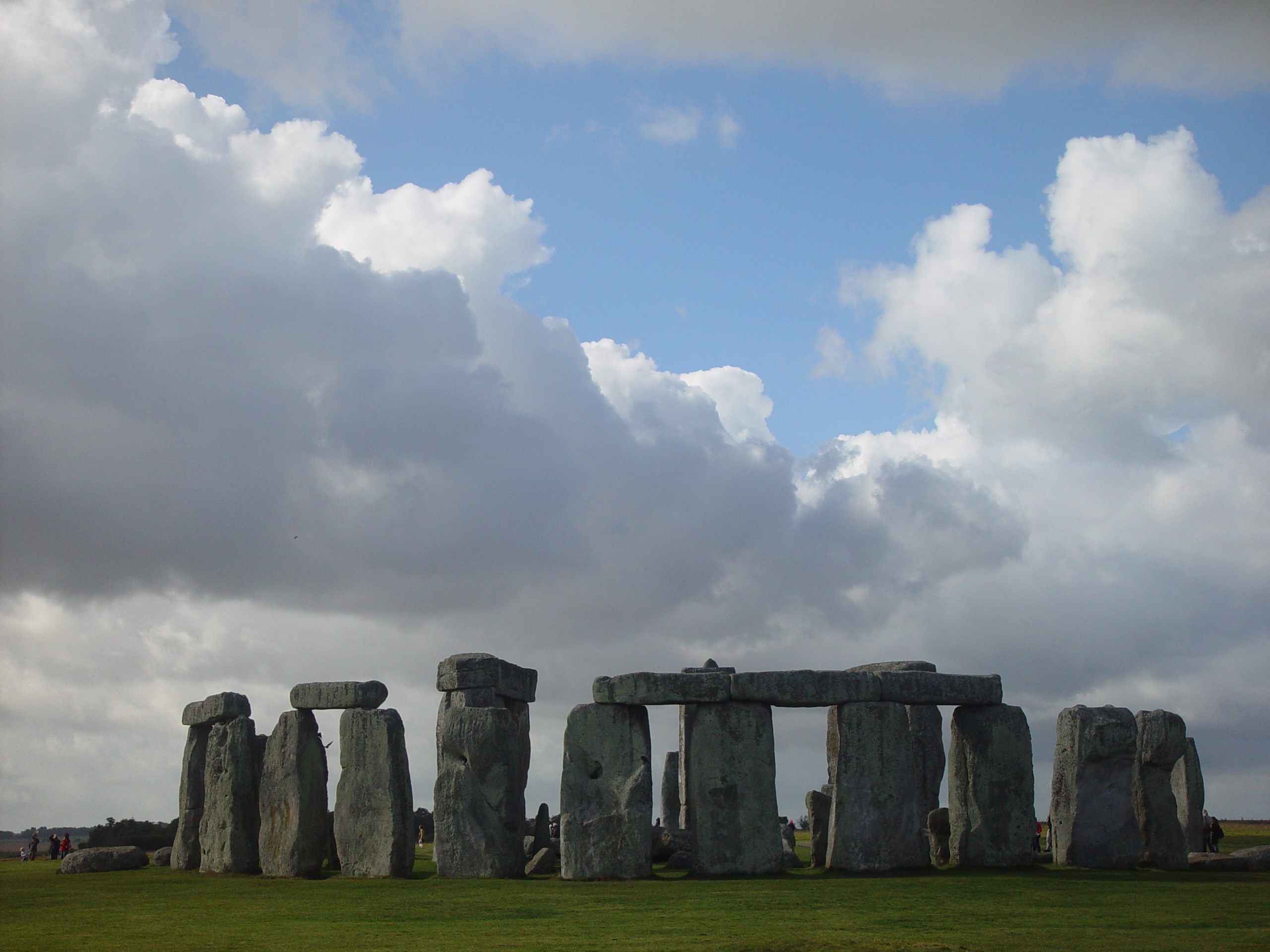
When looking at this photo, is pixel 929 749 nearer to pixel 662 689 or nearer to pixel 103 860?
pixel 662 689

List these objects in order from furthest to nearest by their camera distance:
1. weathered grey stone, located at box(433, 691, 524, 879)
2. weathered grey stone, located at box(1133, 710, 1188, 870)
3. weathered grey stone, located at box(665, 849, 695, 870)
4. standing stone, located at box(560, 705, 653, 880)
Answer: weathered grey stone, located at box(665, 849, 695, 870)
weathered grey stone, located at box(1133, 710, 1188, 870)
weathered grey stone, located at box(433, 691, 524, 879)
standing stone, located at box(560, 705, 653, 880)

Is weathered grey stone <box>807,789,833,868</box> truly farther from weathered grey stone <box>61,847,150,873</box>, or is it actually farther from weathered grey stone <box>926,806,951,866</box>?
weathered grey stone <box>61,847,150,873</box>

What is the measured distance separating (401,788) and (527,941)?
6.99m

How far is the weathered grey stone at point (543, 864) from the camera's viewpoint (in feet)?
58.7

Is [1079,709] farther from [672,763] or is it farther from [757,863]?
[672,763]

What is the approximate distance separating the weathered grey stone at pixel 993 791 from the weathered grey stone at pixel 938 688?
30 centimetres

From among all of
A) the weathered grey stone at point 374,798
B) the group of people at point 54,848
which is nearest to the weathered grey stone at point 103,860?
the group of people at point 54,848

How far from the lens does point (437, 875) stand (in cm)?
1722

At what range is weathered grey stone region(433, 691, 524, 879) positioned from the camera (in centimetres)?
1698

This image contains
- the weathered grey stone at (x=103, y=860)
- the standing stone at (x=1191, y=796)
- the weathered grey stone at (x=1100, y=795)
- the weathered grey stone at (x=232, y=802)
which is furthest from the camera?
the standing stone at (x=1191, y=796)

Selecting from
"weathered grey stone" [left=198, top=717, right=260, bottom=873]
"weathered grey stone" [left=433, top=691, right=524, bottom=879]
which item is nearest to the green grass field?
"weathered grey stone" [left=433, top=691, right=524, bottom=879]

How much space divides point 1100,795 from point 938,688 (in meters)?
2.72

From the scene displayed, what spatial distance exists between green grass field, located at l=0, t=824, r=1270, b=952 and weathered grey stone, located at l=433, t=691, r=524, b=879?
539 mm

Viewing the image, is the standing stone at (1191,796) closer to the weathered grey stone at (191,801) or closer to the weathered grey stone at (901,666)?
the weathered grey stone at (901,666)
